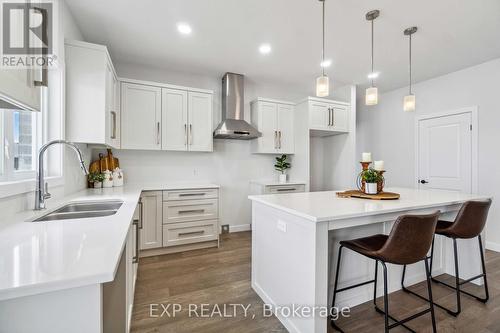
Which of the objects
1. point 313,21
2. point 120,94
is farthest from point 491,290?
point 120,94

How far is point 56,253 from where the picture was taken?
2.56 feet

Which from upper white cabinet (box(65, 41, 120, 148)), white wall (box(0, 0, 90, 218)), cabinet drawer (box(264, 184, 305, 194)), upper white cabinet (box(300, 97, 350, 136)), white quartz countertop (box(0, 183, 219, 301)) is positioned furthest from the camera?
upper white cabinet (box(300, 97, 350, 136))

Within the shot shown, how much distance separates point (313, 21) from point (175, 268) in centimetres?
316

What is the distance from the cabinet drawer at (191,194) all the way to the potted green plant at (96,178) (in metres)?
0.76

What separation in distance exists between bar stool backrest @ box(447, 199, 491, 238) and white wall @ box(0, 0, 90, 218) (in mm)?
3105

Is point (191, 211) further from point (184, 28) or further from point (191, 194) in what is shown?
point (184, 28)

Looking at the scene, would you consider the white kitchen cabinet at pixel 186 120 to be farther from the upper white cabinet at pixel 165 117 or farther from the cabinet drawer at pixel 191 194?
the cabinet drawer at pixel 191 194

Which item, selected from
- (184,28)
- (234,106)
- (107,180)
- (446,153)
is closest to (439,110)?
(446,153)

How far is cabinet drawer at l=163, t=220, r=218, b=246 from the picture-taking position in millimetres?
3017

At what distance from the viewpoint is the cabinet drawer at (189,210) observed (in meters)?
3.00

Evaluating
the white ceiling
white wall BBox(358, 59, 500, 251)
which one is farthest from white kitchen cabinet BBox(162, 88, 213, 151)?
white wall BBox(358, 59, 500, 251)

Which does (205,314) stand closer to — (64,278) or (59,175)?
(64,278)

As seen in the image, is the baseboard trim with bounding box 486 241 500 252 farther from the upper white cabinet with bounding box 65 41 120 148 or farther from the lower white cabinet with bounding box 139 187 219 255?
the upper white cabinet with bounding box 65 41 120 148

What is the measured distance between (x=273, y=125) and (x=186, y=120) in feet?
5.01
